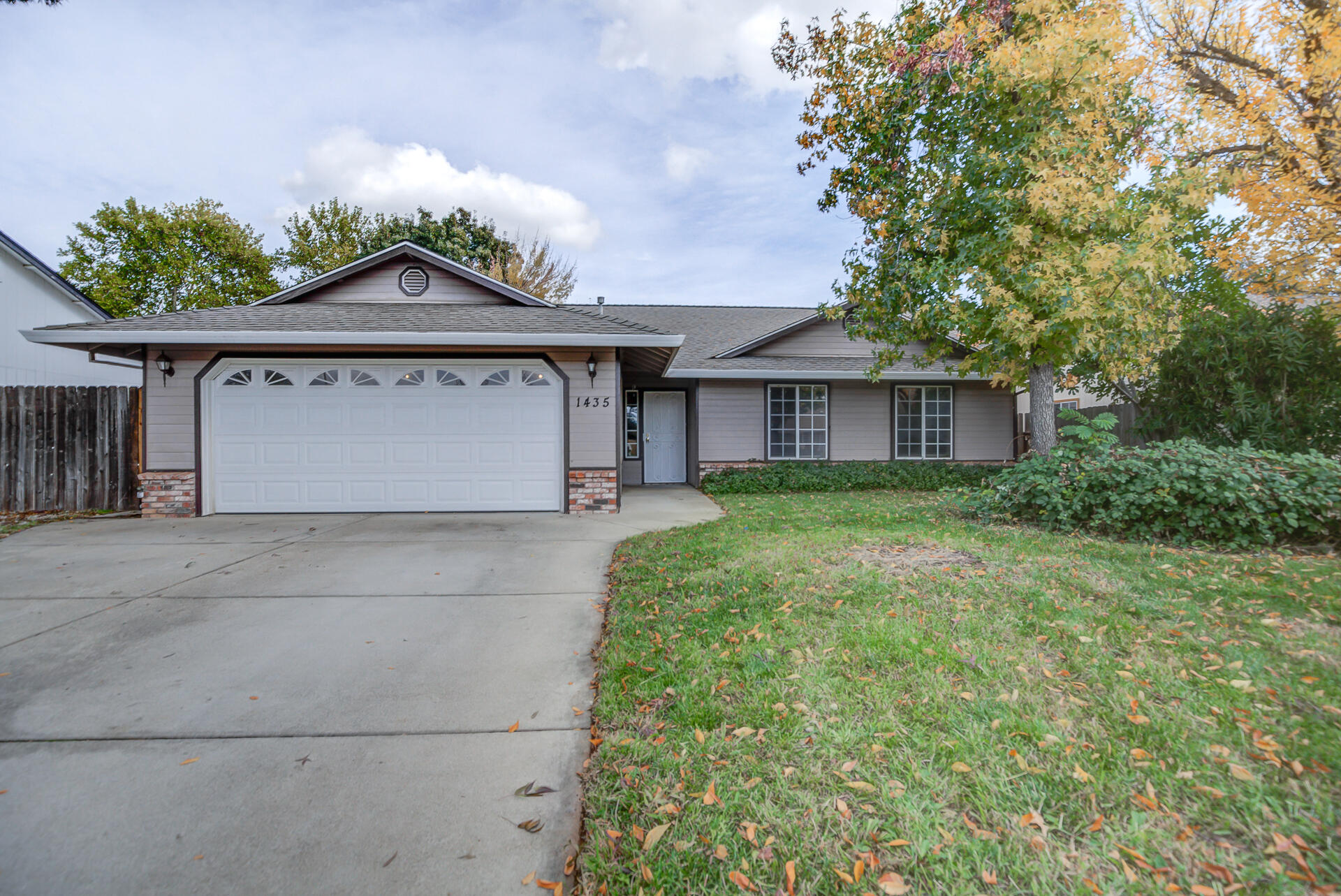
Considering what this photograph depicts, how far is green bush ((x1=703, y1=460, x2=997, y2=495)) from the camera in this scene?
11914mm

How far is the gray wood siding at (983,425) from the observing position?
13.3m

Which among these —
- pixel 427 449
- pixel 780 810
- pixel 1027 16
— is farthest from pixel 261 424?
pixel 1027 16

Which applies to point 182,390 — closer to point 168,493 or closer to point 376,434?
point 168,493

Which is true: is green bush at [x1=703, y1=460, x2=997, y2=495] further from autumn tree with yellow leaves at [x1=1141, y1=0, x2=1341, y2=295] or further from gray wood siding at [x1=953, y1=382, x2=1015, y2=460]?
autumn tree with yellow leaves at [x1=1141, y1=0, x2=1341, y2=295]

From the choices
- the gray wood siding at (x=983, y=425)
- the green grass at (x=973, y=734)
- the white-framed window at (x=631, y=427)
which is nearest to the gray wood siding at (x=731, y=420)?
the white-framed window at (x=631, y=427)

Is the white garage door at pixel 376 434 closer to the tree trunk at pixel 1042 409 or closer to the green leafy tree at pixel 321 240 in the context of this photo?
the tree trunk at pixel 1042 409

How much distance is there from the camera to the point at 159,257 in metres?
23.6

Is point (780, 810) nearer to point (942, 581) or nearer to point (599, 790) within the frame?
point (599, 790)

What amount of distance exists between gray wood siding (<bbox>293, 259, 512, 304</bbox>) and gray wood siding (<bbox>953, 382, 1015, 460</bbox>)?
32.7 ft

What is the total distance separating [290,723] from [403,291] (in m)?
9.38

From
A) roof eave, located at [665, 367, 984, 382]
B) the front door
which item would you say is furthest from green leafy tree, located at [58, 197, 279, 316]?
roof eave, located at [665, 367, 984, 382]

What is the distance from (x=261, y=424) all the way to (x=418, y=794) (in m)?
8.12

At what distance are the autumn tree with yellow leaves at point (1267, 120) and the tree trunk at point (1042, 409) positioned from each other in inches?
125

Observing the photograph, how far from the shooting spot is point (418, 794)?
223 cm
